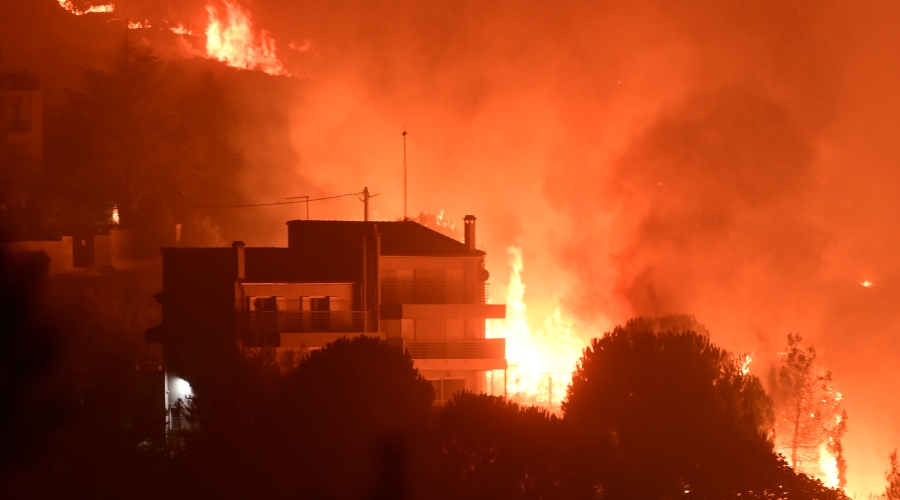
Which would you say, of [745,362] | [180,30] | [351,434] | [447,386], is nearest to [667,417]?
[447,386]

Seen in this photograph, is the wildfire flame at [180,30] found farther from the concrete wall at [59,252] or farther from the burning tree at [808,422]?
the burning tree at [808,422]

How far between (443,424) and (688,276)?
5398 centimetres

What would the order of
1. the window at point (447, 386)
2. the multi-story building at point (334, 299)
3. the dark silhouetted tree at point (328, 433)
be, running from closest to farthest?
1. the dark silhouetted tree at point (328, 433)
2. the multi-story building at point (334, 299)
3. the window at point (447, 386)

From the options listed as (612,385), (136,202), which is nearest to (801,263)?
(136,202)

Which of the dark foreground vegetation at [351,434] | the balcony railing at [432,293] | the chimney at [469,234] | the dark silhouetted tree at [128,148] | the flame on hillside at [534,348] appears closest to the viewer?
the dark foreground vegetation at [351,434]

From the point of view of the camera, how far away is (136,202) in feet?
289

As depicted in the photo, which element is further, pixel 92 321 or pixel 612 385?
pixel 92 321

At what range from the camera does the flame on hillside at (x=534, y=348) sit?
7644cm

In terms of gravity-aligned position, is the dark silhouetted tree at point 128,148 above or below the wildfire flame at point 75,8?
below

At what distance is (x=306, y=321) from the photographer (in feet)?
192

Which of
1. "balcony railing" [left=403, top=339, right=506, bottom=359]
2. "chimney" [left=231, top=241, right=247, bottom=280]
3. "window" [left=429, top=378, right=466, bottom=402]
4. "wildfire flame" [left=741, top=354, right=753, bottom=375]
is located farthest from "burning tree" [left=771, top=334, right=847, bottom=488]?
"chimney" [left=231, top=241, right=247, bottom=280]

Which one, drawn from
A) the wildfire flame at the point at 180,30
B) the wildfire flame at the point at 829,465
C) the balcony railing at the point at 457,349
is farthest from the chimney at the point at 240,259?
the wildfire flame at the point at 180,30

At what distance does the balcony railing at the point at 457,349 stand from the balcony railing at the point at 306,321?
3.61 metres

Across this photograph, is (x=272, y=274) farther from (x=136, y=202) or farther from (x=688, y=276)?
(x=688, y=276)
